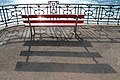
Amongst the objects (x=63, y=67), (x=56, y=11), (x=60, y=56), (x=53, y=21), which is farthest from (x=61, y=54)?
(x=56, y=11)

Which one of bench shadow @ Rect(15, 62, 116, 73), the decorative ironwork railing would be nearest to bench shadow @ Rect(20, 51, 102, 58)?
bench shadow @ Rect(15, 62, 116, 73)

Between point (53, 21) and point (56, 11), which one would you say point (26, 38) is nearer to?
point (53, 21)

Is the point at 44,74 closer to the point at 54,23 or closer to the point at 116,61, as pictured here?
the point at 116,61

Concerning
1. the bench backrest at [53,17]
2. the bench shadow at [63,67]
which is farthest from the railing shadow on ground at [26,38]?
the bench shadow at [63,67]

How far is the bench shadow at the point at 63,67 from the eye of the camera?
4926 millimetres

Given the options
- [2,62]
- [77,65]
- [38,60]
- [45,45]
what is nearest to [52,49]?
[45,45]

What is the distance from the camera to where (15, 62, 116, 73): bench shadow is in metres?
4.93

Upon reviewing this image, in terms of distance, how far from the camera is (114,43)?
6.85 meters

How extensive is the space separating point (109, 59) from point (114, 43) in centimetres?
148

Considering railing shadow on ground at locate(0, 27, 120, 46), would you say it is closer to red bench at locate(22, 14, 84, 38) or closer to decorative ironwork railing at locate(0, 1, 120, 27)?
red bench at locate(22, 14, 84, 38)

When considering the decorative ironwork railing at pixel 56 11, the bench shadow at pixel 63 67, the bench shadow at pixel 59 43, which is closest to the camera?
the bench shadow at pixel 63 67

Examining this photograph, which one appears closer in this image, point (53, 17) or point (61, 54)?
point (61, 54)

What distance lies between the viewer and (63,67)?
16.7 ft

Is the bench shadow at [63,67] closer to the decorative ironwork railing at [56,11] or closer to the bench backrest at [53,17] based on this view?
the bench backrest at [53,17]
